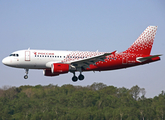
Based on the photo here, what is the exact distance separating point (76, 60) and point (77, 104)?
49415 millimetres

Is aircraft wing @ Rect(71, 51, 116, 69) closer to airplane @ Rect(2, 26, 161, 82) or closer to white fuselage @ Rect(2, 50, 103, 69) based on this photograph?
airplane @ Rect(2, 26, 161, 82)

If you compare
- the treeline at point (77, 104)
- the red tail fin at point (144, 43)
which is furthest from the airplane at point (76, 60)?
the treeline at point (77, 104)

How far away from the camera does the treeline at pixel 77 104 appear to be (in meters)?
83.3

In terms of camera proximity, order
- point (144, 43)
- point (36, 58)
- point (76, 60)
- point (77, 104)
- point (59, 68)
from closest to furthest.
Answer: point (59, 68)
point (36, 58)
point (76, 60)
point (144, 43)
point (77, 104)

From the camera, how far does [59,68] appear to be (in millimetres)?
45625

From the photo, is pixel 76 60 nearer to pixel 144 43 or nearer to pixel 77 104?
pixel 144 43

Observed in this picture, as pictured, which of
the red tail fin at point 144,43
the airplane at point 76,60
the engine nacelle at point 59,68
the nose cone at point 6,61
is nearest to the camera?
the engine nacelle at point 59,68

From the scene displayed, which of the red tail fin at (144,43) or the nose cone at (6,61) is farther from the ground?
the red tail fin at (144,43)

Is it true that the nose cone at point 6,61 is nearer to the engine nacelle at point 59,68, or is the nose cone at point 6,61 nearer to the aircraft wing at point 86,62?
the engine nacelle at point 59,68

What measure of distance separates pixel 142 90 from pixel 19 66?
66.3 meters

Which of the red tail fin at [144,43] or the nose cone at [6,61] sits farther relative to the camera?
the red tail fin at [144,43]

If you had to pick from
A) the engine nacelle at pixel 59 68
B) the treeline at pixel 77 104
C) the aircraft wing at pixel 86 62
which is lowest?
the treeline at pixel 77 104

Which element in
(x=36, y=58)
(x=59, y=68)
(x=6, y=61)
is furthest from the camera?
(x=6, y=61)

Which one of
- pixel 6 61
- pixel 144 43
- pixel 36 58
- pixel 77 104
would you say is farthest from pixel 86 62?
pixel 77 104
